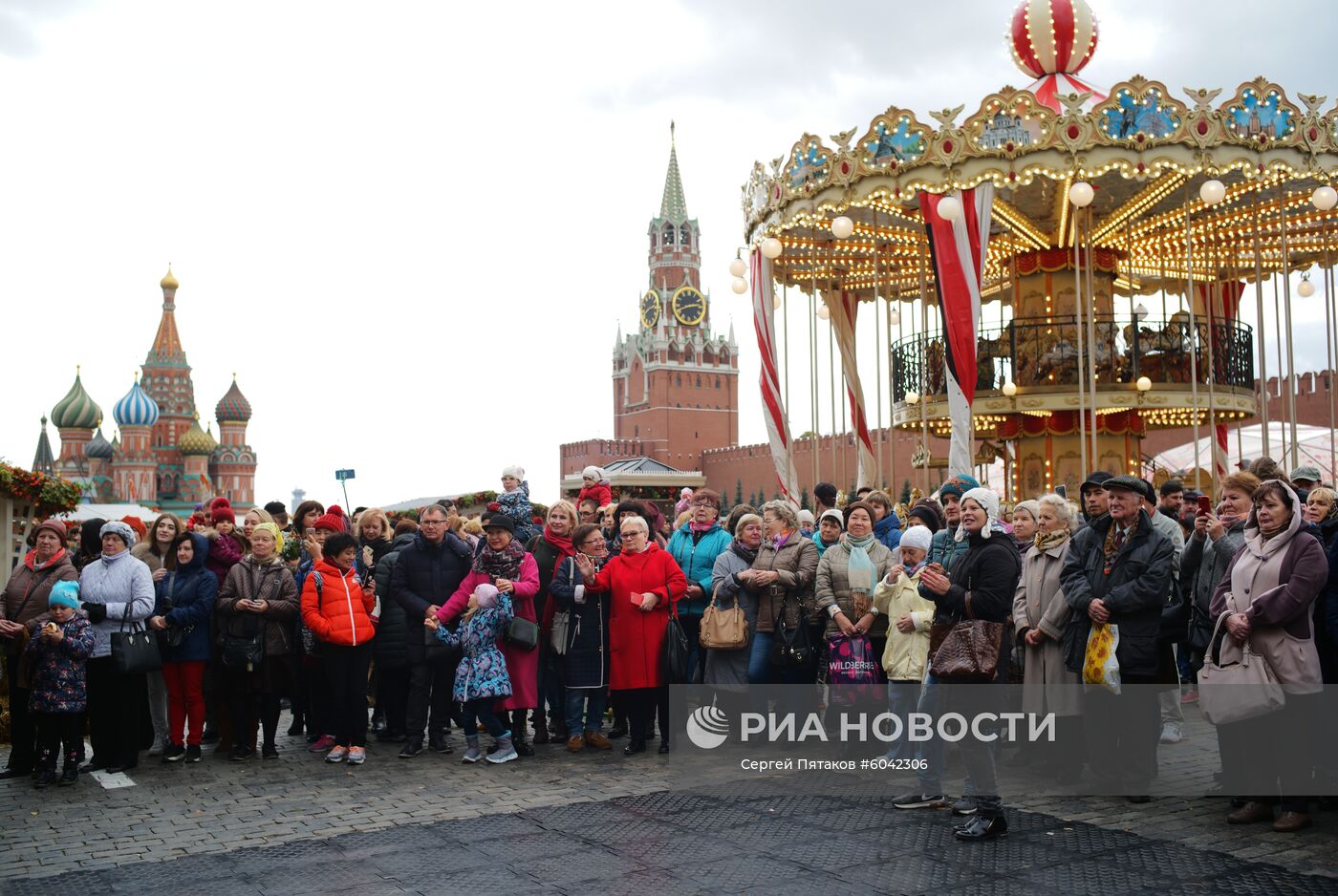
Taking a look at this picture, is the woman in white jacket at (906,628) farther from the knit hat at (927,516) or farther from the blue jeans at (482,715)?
the blue jeans at (482,715)

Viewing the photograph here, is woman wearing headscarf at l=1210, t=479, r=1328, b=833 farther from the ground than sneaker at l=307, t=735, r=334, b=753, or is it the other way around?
woman wearing headscarf at l=1210, t=479, r=1328, b=833

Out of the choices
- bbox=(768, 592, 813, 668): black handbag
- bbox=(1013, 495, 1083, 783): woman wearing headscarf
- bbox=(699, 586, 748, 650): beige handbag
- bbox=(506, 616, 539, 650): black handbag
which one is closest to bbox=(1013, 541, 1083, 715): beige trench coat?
bbox=(1013, 495, 1083, 783): woman wearing headscarf

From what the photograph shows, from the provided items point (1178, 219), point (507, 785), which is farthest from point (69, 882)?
point (1178, 219)

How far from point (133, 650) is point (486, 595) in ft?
7.45

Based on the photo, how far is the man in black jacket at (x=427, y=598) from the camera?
777 centimetres

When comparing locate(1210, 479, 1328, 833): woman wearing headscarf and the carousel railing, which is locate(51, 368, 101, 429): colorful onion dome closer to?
the carousel railing

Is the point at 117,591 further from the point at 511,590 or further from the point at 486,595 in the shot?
the point at 511,590

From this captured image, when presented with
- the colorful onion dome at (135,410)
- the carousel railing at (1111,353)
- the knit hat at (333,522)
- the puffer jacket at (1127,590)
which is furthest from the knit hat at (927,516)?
the colorful onion dome at (135,410)

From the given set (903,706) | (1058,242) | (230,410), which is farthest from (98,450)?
(903,706)

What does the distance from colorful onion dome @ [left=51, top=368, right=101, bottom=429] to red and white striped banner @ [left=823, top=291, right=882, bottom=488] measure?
66.6 meters

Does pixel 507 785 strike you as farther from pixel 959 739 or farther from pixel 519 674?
pixel 959 739

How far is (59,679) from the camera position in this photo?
7.07 meters

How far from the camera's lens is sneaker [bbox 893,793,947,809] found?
584 cm

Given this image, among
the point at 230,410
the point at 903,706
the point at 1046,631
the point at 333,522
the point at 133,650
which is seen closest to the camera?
the point at 1046,631
